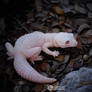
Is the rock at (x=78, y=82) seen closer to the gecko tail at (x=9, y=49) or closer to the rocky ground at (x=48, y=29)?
the rocky ground at (x=48, y=29)

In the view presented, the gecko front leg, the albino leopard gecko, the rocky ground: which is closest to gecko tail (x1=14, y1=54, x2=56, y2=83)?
the albino leopard gecko

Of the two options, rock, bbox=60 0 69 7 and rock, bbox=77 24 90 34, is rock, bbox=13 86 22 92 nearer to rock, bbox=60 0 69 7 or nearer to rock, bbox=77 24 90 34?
rock, bbox=77 24 90 34

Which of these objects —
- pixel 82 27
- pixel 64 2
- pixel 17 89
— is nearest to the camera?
pixel 17 89

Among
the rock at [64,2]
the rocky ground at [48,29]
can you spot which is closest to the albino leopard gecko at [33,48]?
the rocky ground at [48,29]

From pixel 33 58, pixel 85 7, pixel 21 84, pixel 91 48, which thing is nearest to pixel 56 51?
pixel 33 58

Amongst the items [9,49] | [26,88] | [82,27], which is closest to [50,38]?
[82,27]

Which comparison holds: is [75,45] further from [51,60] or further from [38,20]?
[38,20]

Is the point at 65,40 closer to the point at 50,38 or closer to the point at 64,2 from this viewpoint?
the point at 50,38
